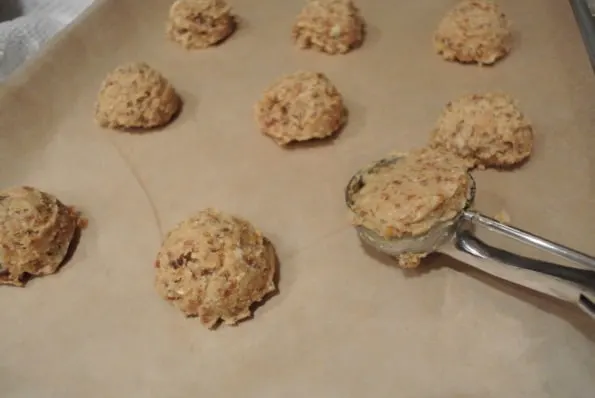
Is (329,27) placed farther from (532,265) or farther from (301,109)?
(532,265)

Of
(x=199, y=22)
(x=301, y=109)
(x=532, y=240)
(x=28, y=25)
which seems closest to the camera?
(x=532, y=240)

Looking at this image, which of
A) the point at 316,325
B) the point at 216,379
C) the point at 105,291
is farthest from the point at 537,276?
the point at 105,291

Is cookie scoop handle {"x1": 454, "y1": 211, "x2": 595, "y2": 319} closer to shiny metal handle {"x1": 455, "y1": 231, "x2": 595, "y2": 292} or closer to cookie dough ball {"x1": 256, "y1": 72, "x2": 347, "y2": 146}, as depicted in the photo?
shiny metal handle {"x1": 455, "y1": 231, "x2": 595, "y2": 292}

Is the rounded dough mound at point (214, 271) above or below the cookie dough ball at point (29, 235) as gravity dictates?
below

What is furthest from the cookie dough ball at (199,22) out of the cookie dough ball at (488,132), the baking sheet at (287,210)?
the cookie dough ball at (488,132)

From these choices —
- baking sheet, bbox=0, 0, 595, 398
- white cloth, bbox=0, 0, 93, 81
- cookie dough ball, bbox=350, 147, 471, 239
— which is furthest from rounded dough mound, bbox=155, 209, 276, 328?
white cloth, bbox=0, 0, 93, 81

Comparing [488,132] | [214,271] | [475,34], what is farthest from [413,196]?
[475,34]

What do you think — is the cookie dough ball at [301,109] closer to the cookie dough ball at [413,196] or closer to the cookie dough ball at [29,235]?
the cookie dough ball at [413,196]
